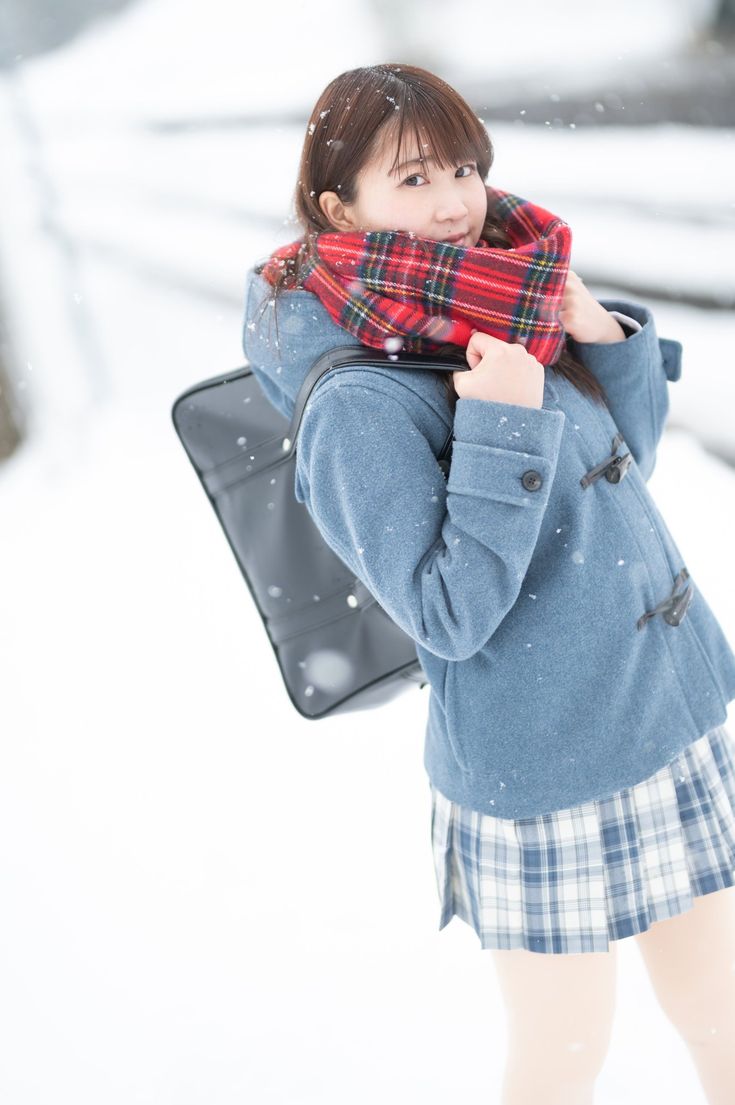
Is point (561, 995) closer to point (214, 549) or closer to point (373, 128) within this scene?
point (373, 128)

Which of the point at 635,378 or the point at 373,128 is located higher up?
the point at 373,128

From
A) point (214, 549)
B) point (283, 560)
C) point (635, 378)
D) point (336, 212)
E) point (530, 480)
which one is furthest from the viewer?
point (214, 549)

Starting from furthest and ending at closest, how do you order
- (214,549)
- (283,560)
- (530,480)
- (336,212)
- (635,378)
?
(214,549) < (283,560) < (635,378) < (336,212) < (530,480)

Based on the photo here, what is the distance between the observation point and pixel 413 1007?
174cm

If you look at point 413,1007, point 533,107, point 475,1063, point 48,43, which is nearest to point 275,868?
point 413,1007

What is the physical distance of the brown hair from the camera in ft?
2.98

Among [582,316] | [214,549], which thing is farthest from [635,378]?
[214,549]

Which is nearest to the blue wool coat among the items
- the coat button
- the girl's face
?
the coat button

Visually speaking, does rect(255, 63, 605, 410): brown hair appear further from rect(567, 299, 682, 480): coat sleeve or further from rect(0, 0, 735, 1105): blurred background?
rect(567, 299, 682, 480): coat sleeve

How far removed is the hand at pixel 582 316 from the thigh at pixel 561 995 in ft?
2.30

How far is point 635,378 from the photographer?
3.64ft

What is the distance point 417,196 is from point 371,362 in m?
0.18

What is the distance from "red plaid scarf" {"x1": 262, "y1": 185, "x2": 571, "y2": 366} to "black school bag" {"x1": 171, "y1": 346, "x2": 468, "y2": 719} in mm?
334

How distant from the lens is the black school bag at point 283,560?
1226 millimetres
